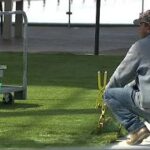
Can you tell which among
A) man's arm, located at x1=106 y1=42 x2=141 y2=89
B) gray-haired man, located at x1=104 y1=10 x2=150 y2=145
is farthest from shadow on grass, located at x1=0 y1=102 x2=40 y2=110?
man's arm, located at x1=106 y1=42 x2=141 y2=89

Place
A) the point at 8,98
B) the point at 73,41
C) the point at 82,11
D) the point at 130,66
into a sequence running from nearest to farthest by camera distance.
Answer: the point at 130,66 → the point at 8,98 → the point at 73,41 → the point at 82,11

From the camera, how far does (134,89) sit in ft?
24.6

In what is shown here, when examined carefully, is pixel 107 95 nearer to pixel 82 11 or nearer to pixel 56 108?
pixel 56 108

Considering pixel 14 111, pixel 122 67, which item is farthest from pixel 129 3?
pixel 122 67

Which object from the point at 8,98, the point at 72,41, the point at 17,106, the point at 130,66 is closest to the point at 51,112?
the point at 17,106

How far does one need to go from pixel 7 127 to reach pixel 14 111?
1.24m

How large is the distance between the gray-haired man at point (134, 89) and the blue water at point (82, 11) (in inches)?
1047

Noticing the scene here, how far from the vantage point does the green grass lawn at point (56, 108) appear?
8133mm

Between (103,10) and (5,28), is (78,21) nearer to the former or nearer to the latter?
(103,10)

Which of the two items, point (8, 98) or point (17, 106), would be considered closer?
point (17, 106)

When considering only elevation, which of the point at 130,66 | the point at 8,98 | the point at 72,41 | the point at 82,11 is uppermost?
the point at 82,11

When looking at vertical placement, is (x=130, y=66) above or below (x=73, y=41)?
above

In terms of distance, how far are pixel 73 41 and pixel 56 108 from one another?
13.6 meters

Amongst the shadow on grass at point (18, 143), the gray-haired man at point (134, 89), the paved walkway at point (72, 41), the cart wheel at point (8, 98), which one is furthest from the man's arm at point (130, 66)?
the paved walkway at point (72, 41)
